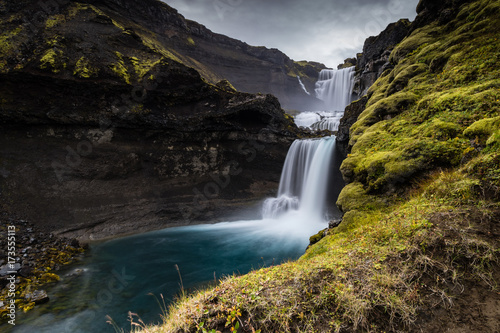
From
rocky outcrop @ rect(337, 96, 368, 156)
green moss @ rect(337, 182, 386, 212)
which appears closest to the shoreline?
green moss @ rect(337, 182, 386, 212)

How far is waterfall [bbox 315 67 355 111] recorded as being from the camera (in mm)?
46834

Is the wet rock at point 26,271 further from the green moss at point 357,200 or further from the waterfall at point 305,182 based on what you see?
the waterfall at point 305,182

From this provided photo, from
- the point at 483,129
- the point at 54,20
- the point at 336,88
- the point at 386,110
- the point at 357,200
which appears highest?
the point at 336,88

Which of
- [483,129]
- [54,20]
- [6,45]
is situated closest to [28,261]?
[6,45]

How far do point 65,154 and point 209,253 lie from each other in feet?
47.1

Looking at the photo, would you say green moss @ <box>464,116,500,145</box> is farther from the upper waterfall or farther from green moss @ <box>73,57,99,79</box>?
the upper waterfall

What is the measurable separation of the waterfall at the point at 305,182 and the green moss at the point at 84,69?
19566 mm

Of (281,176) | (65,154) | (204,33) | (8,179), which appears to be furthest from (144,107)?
(204,33)

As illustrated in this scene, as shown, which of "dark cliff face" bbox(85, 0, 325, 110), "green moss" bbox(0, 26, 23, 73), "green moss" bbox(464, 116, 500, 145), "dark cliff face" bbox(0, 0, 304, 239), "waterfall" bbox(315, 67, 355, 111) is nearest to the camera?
"green moss" bbox(464, 116, 500, 145)

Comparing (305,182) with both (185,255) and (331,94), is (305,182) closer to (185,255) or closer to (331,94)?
(185,255)

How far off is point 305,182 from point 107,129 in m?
19.2

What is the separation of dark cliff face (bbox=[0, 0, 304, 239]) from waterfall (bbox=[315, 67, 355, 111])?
32.0 metres

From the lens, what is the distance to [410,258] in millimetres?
3584

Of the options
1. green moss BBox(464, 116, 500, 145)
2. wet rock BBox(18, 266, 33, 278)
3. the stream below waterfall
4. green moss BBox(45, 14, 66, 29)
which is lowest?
the stream below waterfall
